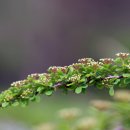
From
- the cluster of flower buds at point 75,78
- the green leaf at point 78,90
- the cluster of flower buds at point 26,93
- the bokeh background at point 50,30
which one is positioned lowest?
the green leaf at point 78,90

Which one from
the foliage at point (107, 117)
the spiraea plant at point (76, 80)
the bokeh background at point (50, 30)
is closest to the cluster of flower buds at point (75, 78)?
the spiraea plant at point (76, 80)

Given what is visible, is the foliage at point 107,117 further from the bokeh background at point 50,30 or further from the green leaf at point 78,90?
the bokeh background at point 50,30

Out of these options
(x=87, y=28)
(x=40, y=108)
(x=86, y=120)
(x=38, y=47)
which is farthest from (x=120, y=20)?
(x=86, y=120)

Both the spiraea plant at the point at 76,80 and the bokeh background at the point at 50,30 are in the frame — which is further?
the bokeh background at the point at 50,30

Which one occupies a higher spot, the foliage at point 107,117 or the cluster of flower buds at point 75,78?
the cluster of flower buds at point 75,78

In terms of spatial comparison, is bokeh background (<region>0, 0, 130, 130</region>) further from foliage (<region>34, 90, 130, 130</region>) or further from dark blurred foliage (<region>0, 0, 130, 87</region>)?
foliage (<region>34, 90, 130, 130</region>)

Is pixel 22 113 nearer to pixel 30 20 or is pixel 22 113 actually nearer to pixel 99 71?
pixel 30 20
